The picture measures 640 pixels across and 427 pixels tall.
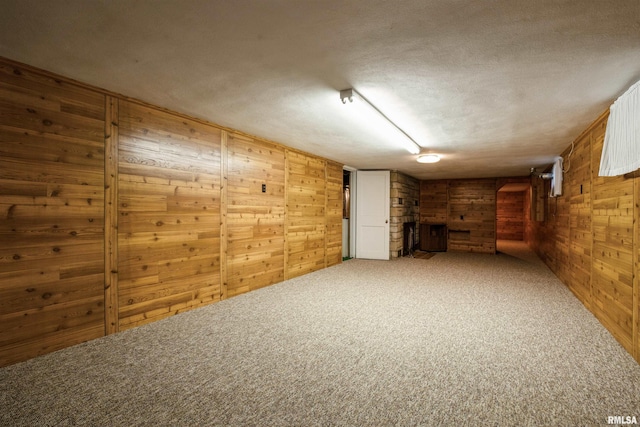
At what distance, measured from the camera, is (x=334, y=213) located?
6.94m

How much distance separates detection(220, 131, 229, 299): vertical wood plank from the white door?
4574mm

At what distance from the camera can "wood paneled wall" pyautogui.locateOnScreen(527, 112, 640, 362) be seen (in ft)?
8.80

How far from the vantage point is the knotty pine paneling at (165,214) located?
3.10 metres

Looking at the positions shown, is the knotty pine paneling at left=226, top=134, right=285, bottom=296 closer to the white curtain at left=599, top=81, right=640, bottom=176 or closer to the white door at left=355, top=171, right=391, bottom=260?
the white door at left=355, top=171, right=391, bottom=260

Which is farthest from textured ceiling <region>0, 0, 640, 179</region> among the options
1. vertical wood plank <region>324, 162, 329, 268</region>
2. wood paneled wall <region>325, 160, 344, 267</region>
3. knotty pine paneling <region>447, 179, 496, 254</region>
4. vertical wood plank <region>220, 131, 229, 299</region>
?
knotty pine paneling <region>447, 179, 496, 254</region>

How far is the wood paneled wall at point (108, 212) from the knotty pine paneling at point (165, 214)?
0.04 feet

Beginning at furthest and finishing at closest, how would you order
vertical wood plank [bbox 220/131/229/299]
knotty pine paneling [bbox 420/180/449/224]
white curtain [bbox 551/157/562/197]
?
knotty pine paneling [bbox 420/180/449/224], white curtain [bbox 551/157/562/197], vertical wood plank [bbox 220/131/229/299]

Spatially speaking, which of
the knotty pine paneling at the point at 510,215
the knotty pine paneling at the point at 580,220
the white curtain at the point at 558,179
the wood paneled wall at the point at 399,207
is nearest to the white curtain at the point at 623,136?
the knotty pine paneling at the point at 580,220

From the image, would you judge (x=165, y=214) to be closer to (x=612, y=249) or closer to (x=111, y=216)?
(x=111, y=216)

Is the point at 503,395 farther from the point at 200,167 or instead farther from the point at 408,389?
the point at 200,167

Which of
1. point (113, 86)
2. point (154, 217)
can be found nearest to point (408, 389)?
point (154, 217)

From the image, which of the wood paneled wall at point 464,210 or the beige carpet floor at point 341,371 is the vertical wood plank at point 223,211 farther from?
the wood paneled wall at point 464,210

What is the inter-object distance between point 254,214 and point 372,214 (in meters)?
4.11

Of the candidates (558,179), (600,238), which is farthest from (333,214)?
(600,238)
